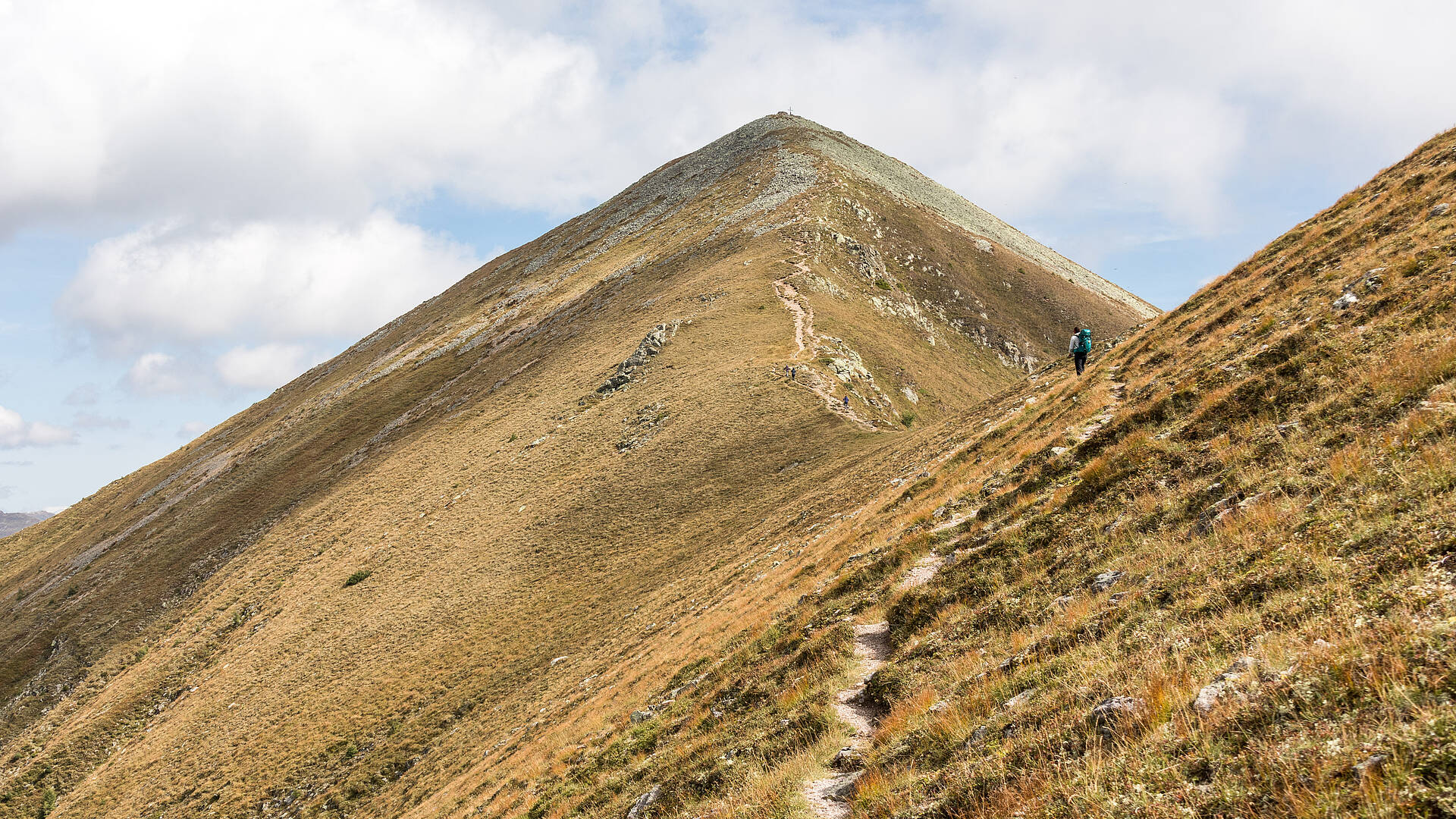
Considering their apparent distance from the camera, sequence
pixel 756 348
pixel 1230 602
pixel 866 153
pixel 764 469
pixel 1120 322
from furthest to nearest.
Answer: pixel 866 153, pixel 1120 322, pixel 756 348, pixel 764 469, pixel 1230 602

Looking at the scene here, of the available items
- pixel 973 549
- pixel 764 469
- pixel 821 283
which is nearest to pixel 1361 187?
pixel 973 549

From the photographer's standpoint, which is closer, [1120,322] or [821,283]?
[821,283]

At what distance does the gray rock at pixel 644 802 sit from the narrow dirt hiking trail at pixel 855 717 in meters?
3.96

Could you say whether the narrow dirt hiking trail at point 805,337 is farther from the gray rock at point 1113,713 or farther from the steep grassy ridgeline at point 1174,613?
the gray rock at point 1113,713

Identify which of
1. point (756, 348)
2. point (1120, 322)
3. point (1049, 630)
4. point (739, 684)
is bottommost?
point (1120, 322)

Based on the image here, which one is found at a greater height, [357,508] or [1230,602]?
[357,508]

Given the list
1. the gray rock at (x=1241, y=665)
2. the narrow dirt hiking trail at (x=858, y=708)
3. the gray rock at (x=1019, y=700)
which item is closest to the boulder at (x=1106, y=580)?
the gray rock at (x=1019, y=700)

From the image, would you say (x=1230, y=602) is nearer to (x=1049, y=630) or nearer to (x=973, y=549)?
(x=1049, y=630)

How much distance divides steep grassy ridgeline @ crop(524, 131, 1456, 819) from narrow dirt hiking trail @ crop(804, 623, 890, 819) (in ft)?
0.36

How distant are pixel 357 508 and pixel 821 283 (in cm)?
5118

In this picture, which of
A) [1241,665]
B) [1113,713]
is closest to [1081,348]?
[1241,665]

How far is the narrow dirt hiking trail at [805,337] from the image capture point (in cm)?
4738

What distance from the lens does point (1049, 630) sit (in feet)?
30.7

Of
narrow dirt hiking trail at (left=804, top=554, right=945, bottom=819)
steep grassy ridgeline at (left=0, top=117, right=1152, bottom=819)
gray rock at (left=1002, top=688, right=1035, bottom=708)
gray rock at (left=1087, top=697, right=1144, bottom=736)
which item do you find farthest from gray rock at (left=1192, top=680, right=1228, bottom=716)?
steep grassy ridgeline at (left=0, top=117, right=1152, bottom=819)
